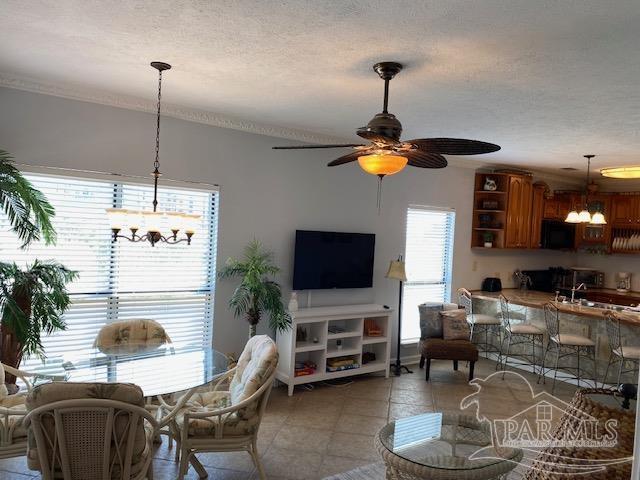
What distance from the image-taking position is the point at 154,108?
13.2ft

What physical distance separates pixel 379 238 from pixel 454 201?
4.64 feet

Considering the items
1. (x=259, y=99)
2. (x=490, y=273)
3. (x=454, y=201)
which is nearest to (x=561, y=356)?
(x=490, y=273)

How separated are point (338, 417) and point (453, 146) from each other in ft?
8.94

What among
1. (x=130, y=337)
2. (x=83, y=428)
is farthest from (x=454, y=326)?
(x=83, y=428)

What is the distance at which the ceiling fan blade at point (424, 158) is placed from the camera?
2719mm

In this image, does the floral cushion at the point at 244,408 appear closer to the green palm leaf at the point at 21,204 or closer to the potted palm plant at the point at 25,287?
the potted palm plant at the point at 25,287

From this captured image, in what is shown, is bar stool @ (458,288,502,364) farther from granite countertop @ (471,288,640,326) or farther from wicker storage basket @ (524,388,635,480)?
wicker storage basket @ (524,388,635,480)

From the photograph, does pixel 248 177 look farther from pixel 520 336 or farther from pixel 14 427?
pixel 520 336

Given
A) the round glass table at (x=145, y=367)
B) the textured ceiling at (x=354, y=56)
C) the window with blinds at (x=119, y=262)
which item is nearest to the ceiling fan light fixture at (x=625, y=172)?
the textured ceiling at (x=354, y=56)

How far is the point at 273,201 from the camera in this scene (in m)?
4.77

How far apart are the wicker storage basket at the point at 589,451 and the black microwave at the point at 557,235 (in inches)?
256

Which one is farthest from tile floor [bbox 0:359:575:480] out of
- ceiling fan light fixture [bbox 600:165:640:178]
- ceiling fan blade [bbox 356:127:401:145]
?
ceiling fan light fixture [bbox 600:165:640:178]

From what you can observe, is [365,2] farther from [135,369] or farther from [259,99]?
[135,369]

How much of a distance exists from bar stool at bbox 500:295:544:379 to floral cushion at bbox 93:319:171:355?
159 inches
